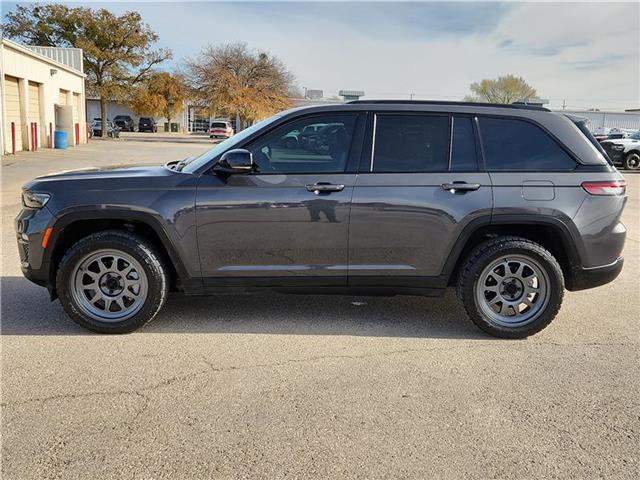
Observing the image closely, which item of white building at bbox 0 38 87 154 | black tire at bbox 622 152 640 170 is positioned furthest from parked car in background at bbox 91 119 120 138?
black tire at bbox 622 152 640 170

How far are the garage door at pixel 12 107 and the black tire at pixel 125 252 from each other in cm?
2073

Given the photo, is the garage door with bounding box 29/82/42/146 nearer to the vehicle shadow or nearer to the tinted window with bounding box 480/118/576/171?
the vehicle shadow

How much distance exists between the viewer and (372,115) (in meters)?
→ 4.41

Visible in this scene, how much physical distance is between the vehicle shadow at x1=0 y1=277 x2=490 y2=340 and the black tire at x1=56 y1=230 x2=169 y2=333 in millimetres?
161

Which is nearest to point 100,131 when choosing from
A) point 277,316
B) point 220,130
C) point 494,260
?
point 220,130

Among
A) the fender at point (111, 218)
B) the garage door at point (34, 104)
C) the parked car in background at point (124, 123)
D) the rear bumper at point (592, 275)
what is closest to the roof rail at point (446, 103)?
the rear bumper at point (592, 275)

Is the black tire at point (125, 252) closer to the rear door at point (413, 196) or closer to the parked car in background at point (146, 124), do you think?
the rear door at point (413, 196)

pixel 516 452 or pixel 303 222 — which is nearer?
pixel 516 452

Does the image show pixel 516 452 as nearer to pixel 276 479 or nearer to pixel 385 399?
pixel 385 399

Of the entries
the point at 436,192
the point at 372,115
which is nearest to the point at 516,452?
the point at 436,192

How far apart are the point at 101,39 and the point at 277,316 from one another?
45472mm

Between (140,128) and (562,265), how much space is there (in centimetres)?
6321

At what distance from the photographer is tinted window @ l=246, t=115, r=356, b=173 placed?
14.2 feet

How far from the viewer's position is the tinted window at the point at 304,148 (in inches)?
170
